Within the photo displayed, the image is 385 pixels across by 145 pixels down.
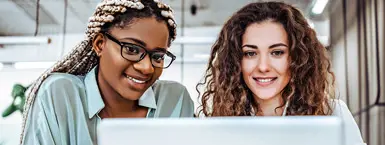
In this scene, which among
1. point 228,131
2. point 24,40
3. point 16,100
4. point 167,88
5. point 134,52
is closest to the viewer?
point 228,131

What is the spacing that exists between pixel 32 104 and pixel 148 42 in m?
0.37

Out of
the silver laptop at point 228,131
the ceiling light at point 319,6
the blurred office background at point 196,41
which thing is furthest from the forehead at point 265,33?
the ceiling light at point 319,6

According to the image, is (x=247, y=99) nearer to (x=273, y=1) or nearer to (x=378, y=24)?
(x=273, y=1)

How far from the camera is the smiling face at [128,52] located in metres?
1.46

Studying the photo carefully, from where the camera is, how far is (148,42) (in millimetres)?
1461

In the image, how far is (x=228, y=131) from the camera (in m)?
0.67

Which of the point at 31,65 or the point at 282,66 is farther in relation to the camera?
the point at 31,65

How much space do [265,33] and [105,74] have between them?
50 centimetres

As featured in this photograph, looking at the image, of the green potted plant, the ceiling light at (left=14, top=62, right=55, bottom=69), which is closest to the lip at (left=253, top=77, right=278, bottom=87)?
the green potted plant

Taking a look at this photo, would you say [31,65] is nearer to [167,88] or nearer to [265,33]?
[167,88]

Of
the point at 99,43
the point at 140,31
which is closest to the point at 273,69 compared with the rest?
the point at 140,31

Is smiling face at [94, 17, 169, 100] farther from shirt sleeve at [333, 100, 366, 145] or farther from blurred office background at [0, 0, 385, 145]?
blurred office background at [0, 0, 385, 145]

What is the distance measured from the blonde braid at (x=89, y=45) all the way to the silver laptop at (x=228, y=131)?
0.82 meters

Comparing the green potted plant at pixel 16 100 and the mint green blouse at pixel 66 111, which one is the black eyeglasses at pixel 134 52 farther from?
the green potted plant at pixel 16 100
